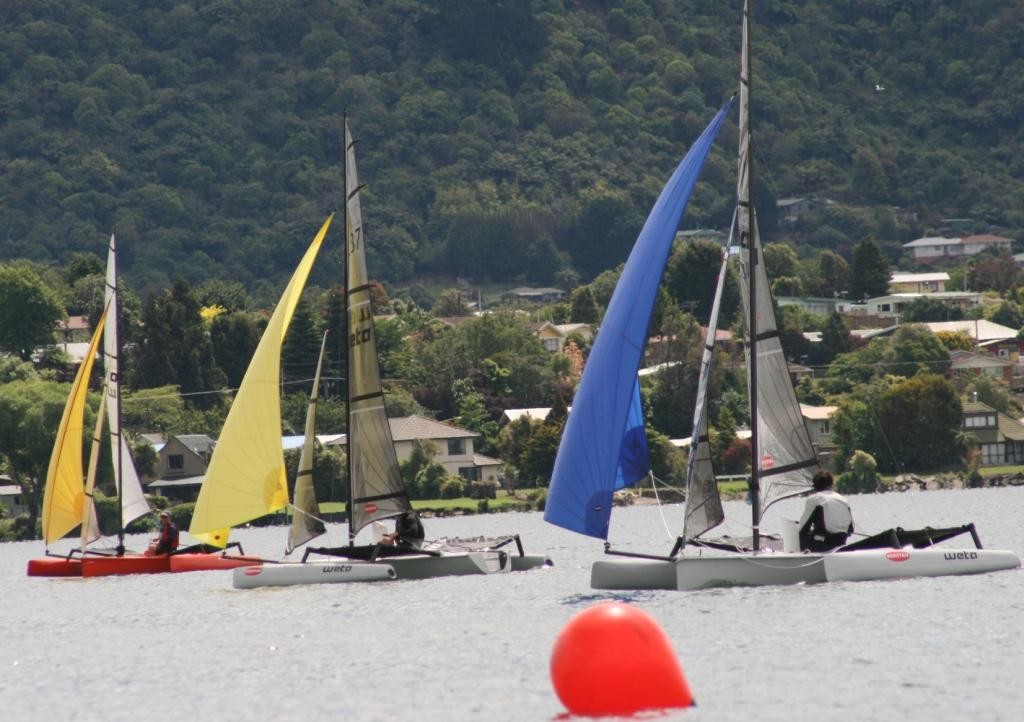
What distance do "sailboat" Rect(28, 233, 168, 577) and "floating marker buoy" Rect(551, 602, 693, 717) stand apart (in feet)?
86.3

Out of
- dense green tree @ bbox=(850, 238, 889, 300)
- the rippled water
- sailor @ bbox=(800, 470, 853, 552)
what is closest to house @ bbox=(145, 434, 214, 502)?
the rippled water

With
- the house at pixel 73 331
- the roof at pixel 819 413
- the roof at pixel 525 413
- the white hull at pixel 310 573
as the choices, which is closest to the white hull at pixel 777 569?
the white hull at pixel 310 573

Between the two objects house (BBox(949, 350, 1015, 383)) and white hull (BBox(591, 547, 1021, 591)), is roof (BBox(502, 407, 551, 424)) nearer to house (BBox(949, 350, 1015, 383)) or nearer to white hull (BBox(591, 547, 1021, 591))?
house (BBox(949, 350, 1015, 383))

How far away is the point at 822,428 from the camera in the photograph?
111625mm

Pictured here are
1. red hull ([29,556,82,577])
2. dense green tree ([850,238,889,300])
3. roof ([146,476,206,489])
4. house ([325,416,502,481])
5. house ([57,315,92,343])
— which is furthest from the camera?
dense green tree ([850,238,889,300])

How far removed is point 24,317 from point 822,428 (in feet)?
159

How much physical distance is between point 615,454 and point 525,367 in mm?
95260

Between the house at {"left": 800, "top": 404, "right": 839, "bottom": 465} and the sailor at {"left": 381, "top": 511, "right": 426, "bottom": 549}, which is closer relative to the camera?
the sailor at {"left": 381, "top": 511, "right": 426, "bottom": 549}

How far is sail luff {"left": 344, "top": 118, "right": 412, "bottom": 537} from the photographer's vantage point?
41.5 metres

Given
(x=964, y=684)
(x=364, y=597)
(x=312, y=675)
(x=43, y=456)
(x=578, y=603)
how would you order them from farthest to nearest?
(x=43, y=456) < (x=364, y=597) < (x=578, y=603) < (x=312, y=675) < (x=964, y=684)

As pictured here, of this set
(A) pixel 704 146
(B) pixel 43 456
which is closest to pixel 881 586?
(A) pixel 704 146

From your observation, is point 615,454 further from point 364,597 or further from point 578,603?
point 364,597

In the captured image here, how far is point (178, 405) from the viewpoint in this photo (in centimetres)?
11925

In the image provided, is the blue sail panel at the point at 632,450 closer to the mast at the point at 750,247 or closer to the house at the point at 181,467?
the mast at the point at 750,247
